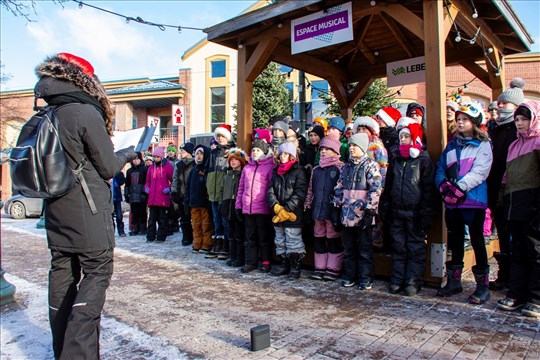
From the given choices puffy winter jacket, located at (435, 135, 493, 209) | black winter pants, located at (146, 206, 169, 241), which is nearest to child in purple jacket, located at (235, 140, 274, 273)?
puffy winter jacket, located at (435, 135, 493, 209)

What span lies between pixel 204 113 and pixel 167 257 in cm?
2009

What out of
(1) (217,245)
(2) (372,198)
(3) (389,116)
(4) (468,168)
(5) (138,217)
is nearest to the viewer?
(4) (468,168)

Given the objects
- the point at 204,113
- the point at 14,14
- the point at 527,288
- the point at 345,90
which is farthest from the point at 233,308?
the point at 204,113

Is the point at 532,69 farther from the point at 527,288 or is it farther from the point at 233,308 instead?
the point at 233,308

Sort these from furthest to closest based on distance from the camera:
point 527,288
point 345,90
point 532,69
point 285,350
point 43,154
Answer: point 532,69
point 345,90
point 527,288
point 285,350
point 43,154

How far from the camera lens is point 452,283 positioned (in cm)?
452

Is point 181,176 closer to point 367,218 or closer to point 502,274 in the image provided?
point 367,218

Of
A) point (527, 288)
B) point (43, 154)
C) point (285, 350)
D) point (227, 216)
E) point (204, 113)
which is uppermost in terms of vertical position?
point (204, 113)

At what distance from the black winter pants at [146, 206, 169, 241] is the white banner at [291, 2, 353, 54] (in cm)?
478

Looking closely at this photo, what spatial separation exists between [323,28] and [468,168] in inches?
119

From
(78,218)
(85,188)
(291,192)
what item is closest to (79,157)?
(85,188)

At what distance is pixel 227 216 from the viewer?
6.43 m

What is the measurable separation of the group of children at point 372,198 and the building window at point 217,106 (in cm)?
1937

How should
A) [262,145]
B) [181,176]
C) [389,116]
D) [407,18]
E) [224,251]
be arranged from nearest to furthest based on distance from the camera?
[407,18]
[389,116]
[262,145]
[224,251]
[181,176]
